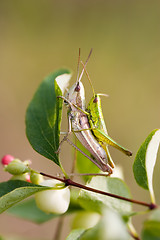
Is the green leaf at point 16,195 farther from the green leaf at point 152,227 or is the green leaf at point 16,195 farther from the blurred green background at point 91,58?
the blurred green background at point 91,58

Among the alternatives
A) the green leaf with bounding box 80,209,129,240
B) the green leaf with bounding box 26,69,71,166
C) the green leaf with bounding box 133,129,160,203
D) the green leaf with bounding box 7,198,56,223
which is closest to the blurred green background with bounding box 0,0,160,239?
the green leaf with bounding box 7,198,56,223

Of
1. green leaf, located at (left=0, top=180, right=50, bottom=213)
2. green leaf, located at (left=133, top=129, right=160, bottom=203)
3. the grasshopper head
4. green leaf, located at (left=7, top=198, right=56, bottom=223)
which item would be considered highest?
the grasshopper head

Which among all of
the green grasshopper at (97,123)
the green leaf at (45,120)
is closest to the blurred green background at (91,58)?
the green grasshopper at (97,123)

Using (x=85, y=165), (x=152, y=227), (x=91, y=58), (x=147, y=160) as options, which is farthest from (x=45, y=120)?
(x=91, y=58)

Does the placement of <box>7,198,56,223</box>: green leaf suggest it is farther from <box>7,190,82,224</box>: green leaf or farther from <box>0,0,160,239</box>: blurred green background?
<box>0,0,160,239</box>: blurred green background

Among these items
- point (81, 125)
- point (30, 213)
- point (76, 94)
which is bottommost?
point (30, 213)

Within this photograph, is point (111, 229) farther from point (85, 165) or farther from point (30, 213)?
point (30, 213)
